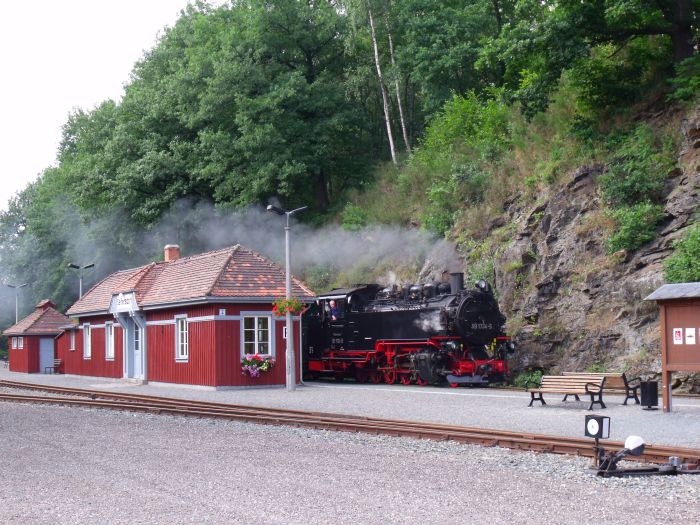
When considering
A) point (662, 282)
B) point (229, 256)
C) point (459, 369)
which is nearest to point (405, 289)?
point (459, 369)

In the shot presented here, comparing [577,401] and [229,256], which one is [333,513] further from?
[229,256]

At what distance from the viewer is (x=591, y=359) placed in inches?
901

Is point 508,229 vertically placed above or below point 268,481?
above

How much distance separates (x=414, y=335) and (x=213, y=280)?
21.1ft

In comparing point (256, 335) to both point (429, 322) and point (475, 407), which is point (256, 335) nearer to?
point (429, 322)

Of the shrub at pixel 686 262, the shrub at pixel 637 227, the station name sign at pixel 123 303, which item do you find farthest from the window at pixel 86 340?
the shrub at pixel 686 262

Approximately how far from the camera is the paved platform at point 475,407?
44.6 feet

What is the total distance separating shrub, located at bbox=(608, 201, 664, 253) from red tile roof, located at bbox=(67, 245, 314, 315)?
981cm

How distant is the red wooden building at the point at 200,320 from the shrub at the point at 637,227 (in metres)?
9.94

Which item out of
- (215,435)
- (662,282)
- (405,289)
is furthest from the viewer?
(405,289)

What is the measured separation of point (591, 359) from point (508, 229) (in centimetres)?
652

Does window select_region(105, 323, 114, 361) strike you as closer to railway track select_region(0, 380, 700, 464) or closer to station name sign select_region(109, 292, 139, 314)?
station name sign select_region(109, 292, 139, 314)

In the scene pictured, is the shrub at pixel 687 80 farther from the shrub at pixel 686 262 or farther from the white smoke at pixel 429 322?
the white smoke at pixel 429 322

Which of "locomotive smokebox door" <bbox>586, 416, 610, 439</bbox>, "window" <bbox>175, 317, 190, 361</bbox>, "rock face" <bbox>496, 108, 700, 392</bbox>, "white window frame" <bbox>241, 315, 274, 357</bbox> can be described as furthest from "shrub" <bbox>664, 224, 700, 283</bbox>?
"window" <bbox>175, 317, 190, 361</bbox>
